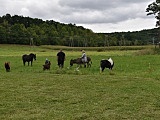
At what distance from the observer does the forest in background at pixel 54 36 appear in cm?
11925

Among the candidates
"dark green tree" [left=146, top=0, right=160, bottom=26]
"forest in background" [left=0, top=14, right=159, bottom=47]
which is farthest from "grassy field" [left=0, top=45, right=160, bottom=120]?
"forest in background" [left=0, top=14, right=159, bottom=47]

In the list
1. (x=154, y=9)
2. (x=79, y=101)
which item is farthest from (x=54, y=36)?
(x=79, y=101)

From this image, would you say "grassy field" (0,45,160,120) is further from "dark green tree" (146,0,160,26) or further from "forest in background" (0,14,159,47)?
"forest in background" (0,14,159,47)

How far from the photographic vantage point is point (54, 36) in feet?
436

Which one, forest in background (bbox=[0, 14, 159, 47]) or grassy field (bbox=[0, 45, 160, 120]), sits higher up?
forest in background (bbox=[0, 14, 159, 47])

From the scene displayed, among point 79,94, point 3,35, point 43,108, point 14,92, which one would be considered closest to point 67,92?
point 79,94

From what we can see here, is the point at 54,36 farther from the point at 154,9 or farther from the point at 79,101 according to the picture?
the point at 79,101

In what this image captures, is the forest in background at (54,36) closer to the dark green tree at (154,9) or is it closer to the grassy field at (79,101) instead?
the dark green tree at (154,9)

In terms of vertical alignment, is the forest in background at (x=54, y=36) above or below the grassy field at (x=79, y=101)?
above

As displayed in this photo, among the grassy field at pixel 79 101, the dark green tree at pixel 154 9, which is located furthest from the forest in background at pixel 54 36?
the grassy field at pixel 79 101

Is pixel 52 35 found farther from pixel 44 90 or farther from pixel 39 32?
pixel 44 90

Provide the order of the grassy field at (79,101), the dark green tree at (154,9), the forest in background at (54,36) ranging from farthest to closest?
the forest in background at (54,36) < the dark green tree at (154,9) < the grassy field at (79,101)

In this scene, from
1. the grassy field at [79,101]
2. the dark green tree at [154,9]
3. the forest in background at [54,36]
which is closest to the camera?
the grassy field at [79,101]

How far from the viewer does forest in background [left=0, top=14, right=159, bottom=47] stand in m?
119
